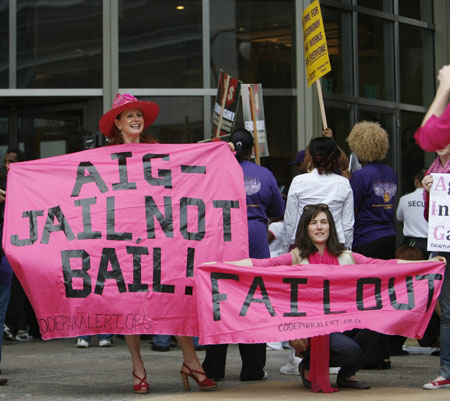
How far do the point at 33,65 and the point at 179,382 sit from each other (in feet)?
21.8

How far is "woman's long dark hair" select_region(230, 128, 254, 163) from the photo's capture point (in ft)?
26.1

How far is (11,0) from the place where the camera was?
13164mm

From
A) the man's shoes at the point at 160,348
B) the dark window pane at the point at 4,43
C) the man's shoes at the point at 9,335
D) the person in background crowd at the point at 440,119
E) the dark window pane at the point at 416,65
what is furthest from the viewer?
the dark window pane at the point at 416,65

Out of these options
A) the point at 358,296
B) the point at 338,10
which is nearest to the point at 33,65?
the point at 338,10

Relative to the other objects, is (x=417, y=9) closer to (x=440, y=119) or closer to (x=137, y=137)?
(x=137, y=137)

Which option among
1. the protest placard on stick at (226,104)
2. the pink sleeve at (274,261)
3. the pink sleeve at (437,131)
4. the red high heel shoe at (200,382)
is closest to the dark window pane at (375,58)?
the protest placard on stick at (226,104)

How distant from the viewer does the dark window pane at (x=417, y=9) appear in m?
14.9

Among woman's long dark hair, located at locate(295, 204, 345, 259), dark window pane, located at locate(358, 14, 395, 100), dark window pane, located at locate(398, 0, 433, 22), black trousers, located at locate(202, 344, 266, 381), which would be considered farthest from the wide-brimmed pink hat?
dark window pane, located at locate(398, 0, 433, 22)

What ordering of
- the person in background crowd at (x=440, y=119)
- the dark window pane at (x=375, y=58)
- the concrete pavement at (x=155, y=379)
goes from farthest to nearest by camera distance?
the dark window pane at (x=375, y=58)
the concrete pavement at (x=155, y=379)
the person in background crowd at (x=440, y=119)

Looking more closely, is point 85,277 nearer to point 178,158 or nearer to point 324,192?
point 178,158

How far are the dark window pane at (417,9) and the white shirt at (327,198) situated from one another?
763 cm

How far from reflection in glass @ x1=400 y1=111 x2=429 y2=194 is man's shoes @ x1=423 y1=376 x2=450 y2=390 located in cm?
774

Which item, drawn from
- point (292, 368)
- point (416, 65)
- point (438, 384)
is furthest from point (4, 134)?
point (438, 384)

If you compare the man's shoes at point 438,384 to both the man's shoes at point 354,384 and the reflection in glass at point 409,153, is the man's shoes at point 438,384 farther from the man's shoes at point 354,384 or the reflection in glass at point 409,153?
the reflection in glass at point 409,153
